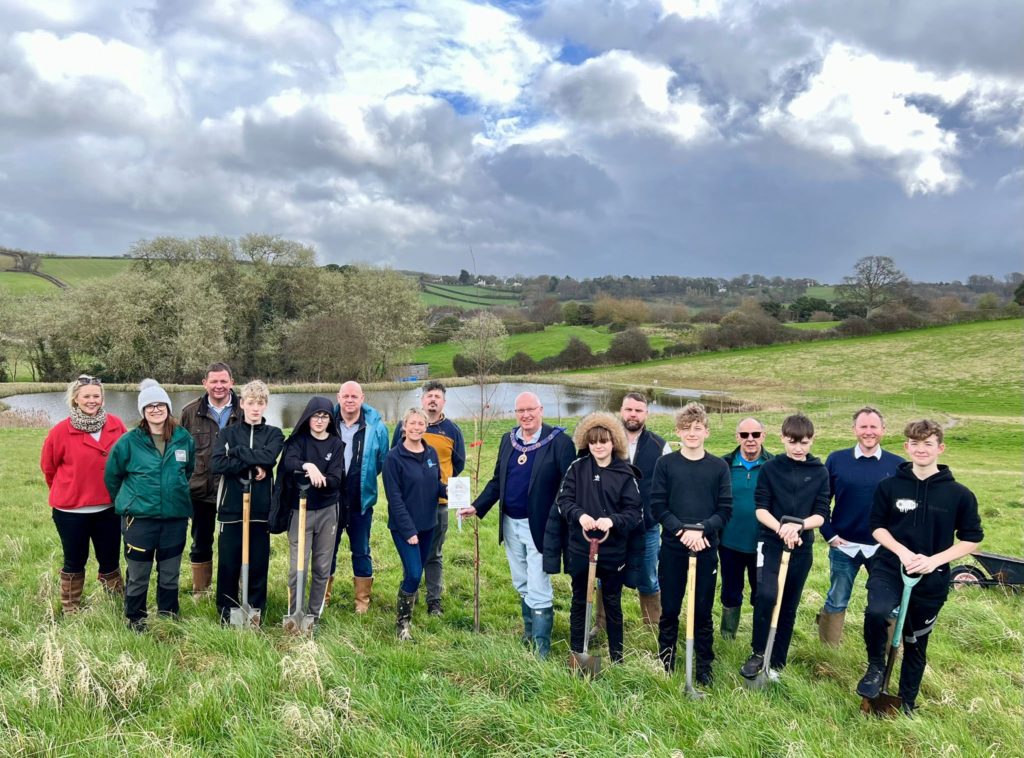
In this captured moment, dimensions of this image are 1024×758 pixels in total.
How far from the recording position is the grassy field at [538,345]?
59803 millimetres

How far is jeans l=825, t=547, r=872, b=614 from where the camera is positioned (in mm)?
4903

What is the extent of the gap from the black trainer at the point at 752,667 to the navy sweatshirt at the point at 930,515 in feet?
3.79

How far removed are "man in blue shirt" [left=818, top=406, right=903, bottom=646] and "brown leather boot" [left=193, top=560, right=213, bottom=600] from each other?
18.7ft

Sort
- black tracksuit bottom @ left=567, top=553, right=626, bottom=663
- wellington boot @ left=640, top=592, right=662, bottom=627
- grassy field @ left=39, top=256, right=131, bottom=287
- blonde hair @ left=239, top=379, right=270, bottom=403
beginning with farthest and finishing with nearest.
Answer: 1. grassy field @ left=39, top=256, right=131, bottom=287
2. wellington boot @ left=640, top=592, right=662, bottom=627
3. blonde hair @ left=239, top=379, right=270, bottom=403
4. black tracksuit bottom @ left=567, top=553, right=626, bottom=663

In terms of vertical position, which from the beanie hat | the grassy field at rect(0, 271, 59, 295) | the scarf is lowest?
the scarf

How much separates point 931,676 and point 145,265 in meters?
54.9

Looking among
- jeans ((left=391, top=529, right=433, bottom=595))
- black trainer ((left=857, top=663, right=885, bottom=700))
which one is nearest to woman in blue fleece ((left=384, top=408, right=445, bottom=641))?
jeans ((left=391, top=529, right=433, bottom=595))

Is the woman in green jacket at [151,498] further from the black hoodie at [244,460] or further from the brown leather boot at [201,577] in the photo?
the brown leather boot at [201,577]

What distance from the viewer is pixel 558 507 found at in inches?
174

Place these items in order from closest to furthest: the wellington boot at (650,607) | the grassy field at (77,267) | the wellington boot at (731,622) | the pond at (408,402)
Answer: the wellington boot at (731,622) < the wellington boot at (650,607) < the pond at (408,402) < the grassy field at (77,267)

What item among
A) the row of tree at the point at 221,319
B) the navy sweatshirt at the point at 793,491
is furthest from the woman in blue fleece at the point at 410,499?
the row of tree at the point at 221,319

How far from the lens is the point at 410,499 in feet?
16.7

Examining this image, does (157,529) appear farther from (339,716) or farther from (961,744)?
(961,744)

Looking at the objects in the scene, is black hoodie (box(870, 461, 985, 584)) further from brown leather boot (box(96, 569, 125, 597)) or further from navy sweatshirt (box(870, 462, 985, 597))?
brown leather boot (box(96, 569, 125, 597))
